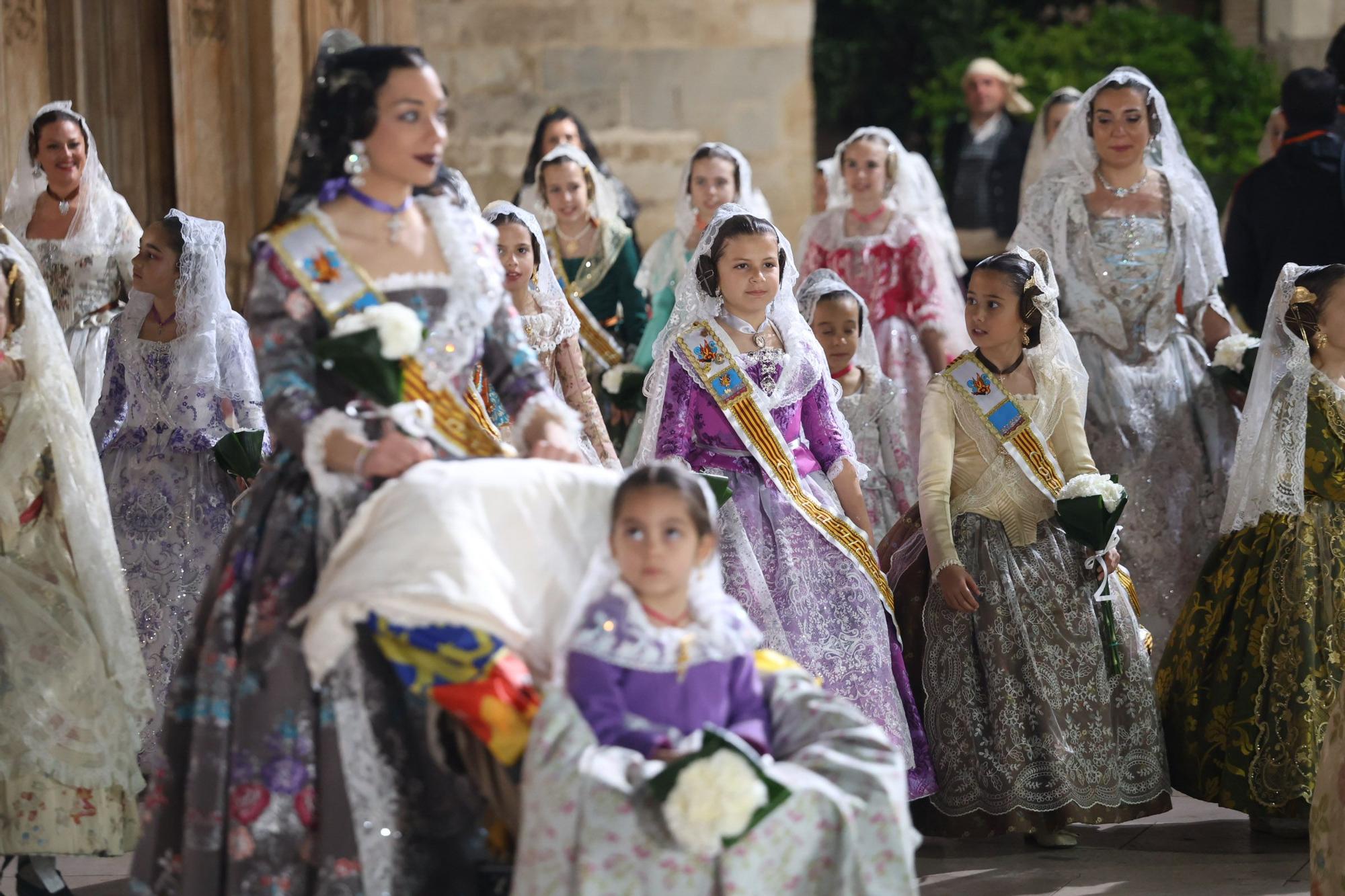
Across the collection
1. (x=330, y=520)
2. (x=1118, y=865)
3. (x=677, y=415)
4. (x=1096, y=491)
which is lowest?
(x=1118, y=865)

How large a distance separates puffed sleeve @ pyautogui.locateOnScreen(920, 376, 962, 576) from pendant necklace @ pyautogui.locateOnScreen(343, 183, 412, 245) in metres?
2.27

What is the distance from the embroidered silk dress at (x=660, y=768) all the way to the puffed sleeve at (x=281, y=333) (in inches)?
31.4

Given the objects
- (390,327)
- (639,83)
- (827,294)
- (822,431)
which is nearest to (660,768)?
(390,327)

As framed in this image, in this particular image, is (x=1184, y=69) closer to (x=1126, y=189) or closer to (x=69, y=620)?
(x=1126, y=189)

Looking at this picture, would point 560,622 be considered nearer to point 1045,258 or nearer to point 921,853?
point 921,853

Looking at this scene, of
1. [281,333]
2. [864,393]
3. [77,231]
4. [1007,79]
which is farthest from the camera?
[1007,79]

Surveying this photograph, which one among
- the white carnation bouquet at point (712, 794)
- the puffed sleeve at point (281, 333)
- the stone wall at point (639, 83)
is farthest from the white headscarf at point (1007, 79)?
the white carnation bouquet at point (712, 794)

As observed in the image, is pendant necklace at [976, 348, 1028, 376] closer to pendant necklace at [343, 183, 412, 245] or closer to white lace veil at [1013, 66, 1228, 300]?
white lace veil at [1013, 66, 1228, 300]

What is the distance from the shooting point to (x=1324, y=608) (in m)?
5.85

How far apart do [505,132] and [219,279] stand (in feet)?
14.8

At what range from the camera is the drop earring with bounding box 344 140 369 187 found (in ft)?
13.7

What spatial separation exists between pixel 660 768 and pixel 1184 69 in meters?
10.8

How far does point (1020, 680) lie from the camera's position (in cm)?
588

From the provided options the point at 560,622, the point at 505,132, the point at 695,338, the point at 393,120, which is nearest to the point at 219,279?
the point at 695,338
